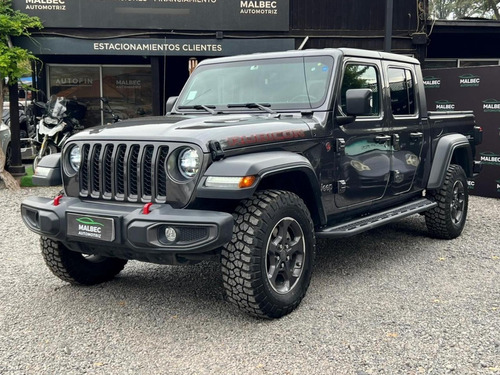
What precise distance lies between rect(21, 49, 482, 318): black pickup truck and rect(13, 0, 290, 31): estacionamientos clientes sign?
606cm

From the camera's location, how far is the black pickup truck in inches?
143

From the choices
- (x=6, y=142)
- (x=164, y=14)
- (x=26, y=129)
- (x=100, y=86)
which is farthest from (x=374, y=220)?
(x=26, y=129)

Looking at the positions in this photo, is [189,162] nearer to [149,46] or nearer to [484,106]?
[484,106]

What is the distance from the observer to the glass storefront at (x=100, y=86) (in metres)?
13.5

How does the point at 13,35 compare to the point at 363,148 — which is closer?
the point at 363,148

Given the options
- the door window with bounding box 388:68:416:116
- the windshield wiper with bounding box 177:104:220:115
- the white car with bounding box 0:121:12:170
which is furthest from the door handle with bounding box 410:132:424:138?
the white car with bounding box 0:121:12:170

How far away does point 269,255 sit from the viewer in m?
3.94

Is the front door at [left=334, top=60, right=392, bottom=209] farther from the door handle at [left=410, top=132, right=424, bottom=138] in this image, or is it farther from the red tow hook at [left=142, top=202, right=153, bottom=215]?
the red tow hook at [left=142, top=202, right=153, bottom=215]

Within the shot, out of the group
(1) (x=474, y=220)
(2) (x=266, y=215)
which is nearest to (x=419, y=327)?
(2) (x=266, y=215)

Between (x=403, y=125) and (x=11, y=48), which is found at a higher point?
(x=11, y=48)

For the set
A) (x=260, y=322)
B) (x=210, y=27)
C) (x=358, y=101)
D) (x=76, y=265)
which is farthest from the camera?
(x=210, y=27)

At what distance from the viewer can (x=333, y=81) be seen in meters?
4.79

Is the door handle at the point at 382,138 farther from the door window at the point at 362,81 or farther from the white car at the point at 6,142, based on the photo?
the white car at the point at 6,142

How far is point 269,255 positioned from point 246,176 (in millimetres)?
665
